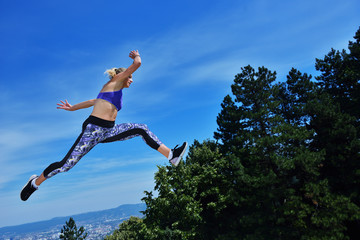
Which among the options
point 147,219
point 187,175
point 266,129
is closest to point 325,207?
point 266,129

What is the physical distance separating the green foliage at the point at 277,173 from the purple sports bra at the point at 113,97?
1909 cm

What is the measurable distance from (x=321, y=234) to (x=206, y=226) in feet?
38.8

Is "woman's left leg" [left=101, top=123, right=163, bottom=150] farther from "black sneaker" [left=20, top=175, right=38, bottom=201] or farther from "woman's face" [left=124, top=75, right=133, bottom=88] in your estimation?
"black sneaker" [left=20, top=175, right=38, bottom=201]

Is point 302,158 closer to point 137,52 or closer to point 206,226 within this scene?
point 206,226

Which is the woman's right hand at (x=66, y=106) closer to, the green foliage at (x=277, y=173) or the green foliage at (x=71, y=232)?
the green foliage at (x=277, y=173)

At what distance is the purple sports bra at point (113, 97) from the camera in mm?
3920

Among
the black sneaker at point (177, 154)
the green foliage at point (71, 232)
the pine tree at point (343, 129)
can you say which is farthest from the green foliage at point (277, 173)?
the green foliage at point (71, 232)

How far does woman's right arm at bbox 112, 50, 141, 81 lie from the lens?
3.74m

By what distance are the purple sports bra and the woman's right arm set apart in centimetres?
21

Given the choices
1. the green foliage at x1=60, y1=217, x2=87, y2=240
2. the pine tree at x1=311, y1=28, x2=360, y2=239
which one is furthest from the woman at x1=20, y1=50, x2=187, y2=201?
the green foliage at x1=60, y1=217, x2=87, y2=240

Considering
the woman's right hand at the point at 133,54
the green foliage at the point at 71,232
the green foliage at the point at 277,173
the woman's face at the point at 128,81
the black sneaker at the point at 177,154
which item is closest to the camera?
the woman's right hand at the point at 133,54

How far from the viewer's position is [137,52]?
388cm

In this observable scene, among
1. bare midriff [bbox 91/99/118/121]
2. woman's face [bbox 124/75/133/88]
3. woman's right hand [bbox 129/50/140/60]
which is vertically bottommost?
bare midriff [bbox 91/99/118/121]

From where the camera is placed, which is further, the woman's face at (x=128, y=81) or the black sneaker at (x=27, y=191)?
the woman's face at (x=128, y=81)
